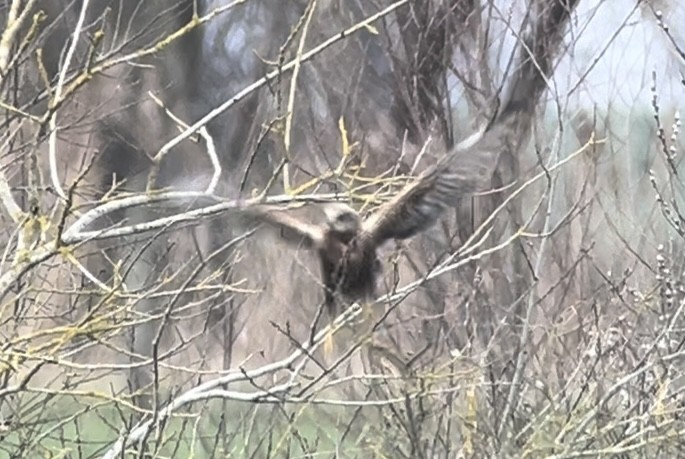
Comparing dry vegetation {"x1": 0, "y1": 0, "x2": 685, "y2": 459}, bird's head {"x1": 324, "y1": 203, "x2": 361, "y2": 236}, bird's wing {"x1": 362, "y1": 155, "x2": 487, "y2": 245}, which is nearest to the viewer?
dry vegetation {"x1": 0, "y1": 0, "x2": 685, "y2": 459}

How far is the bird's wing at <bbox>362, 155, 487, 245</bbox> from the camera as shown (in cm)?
393

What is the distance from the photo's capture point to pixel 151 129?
892 centimetres

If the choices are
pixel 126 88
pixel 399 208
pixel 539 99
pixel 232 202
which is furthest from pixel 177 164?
pixel 232 202

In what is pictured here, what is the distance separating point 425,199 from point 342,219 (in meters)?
0.35

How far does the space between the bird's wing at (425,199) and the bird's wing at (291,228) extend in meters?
0.21

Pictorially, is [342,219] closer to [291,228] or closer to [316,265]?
[291,228]

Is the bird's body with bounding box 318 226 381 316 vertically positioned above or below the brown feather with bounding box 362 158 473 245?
below

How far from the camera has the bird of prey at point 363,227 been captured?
3943 mm

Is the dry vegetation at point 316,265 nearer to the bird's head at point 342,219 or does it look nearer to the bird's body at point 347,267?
the bird's head at point 342,219

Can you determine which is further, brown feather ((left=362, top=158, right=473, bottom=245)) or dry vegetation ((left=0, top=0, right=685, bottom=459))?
brown feather ((left=362, top=158, right=473, bottom=245))

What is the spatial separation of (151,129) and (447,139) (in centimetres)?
281

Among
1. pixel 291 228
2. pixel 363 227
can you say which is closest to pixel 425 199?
pixel 363 227

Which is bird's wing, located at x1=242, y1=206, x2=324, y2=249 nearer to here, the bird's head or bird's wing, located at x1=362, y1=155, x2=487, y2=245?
the bird's head

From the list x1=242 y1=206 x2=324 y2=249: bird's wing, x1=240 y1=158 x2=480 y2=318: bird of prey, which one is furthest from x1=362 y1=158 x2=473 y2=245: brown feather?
x1=242 y1=206 x2=324 y2=249: bird's wing
